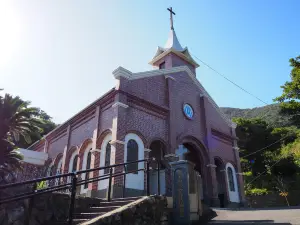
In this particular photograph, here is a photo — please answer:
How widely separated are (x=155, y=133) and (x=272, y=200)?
12.9 meters

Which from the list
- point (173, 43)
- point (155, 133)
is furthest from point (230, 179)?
point (173, 43)

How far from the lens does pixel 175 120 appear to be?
1479cm

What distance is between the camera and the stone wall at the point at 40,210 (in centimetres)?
636

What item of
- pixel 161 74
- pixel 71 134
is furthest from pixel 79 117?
pixel 161 74

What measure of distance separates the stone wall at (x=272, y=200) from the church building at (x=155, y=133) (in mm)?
4759

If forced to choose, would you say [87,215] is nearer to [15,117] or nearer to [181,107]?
[15,117]

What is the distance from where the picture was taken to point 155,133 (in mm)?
13664

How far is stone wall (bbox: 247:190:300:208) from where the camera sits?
67.2 feet

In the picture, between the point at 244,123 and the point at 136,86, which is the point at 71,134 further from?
the point at 244,123

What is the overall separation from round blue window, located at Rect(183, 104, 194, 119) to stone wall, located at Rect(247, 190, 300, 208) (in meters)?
9.71

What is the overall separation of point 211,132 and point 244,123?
21.7 metres

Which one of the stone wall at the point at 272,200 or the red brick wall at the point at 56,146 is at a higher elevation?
the red brick wall at the point at 56,146

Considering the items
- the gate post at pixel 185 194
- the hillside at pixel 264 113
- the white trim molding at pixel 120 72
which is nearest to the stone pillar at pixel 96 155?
the white trim molding at pixel 120 72

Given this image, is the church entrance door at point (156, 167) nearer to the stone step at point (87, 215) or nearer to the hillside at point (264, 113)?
the stone step at point (87, 215)
